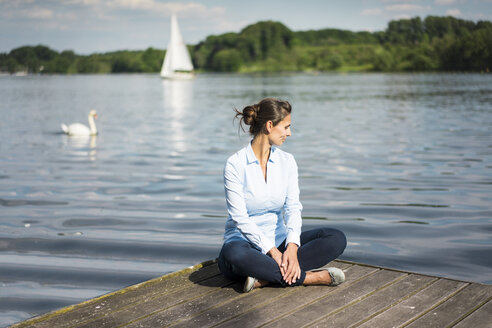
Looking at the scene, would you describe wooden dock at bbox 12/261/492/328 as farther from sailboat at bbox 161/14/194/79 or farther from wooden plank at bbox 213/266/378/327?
sailboat at bbox 161/14/194/79

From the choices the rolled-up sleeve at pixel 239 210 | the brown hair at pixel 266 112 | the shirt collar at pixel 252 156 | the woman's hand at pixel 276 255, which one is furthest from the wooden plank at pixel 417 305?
the brown hair at pixel 266 112

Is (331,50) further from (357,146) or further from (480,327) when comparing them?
(480,327)

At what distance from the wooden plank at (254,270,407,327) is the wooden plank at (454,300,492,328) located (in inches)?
31.1

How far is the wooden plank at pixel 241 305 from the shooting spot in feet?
12.6

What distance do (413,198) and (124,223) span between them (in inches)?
190

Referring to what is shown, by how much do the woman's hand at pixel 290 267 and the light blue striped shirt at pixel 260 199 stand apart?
0.47 feet

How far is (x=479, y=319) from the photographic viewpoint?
12.5 ft

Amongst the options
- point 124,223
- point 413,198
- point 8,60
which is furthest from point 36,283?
point 8,60

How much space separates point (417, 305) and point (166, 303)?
189 cm

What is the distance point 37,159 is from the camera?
15109 millimetres

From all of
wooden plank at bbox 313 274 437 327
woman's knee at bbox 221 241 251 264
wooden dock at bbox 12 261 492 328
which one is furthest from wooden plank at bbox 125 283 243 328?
wooden plank at bbox 313 274 437 327

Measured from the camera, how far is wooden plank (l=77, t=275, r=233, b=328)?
390cm

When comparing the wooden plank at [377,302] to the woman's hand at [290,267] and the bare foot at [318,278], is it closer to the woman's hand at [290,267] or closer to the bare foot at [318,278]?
the bare foot at [318,278]

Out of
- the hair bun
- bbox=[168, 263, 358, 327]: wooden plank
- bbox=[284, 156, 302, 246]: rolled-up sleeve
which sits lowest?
bbox=[168, 263, 358, 327]: wooden plank
